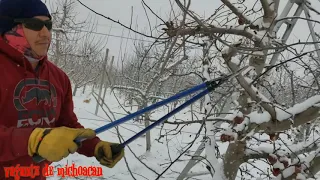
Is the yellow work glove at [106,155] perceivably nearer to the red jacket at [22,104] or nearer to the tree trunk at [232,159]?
the red jacket at [22,104]

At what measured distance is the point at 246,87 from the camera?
175 centimetres

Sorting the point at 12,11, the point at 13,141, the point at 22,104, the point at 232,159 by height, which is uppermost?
the point at 12,11

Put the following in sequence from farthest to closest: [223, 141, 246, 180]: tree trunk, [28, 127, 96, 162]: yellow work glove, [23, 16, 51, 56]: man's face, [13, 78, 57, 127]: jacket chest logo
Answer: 1. [223, 141, 246, 180]: tree trunk
2. [23, 16, 51, 56]: man's face
3. [13, 78, 57, 127]: jacket chest logo
4. [28, 127, 96, 162]: yellow work glove

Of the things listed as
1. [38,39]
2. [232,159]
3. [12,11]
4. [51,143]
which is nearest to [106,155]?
[51,143]

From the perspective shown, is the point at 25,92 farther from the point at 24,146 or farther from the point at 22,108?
the point at 24,146

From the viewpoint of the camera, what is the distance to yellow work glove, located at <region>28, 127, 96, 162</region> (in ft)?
3.78

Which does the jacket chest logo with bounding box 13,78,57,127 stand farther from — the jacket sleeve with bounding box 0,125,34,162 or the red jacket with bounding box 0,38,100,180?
the jacket sleeve with bounding box 0,125,34,162

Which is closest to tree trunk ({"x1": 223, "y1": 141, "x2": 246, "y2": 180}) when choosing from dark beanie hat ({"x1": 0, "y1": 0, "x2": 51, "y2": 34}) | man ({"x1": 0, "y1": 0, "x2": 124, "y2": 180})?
man ({"x1": 0, "y1": 0, "x2": 124, "y2": 180})

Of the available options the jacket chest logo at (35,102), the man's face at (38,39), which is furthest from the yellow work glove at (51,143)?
the man's face at (38,39)

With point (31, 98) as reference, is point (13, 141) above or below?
below

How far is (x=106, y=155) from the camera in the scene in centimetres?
145

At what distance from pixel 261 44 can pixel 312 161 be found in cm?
74

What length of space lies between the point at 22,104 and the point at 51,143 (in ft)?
1.02

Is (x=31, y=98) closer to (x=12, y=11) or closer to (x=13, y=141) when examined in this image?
(x=13, y=141)
